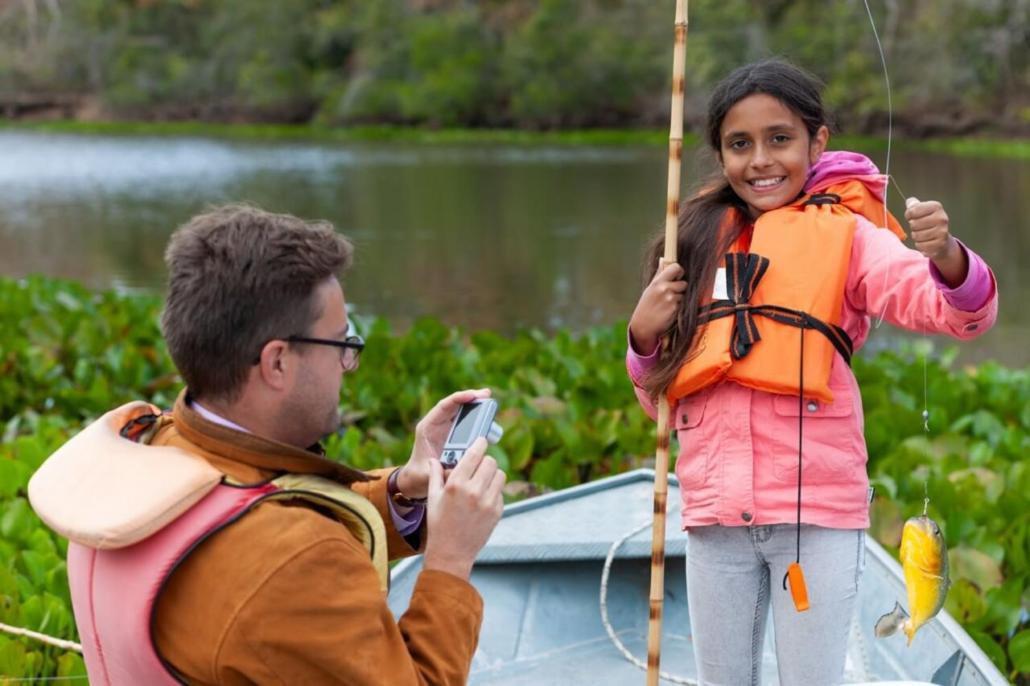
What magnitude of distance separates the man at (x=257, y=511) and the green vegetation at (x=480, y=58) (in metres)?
30.4

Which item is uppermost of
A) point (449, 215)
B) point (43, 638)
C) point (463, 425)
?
point (463, 425)

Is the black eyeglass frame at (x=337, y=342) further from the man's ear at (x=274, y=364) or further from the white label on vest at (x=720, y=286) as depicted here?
the white label on vest at (x=720, y=286)

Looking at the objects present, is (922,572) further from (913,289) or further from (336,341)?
(336,341)

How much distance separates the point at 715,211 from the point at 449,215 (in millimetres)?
18145

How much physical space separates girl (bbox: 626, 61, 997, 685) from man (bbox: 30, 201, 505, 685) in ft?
1.89

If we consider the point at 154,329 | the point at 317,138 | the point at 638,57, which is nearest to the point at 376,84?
the point at 317,138

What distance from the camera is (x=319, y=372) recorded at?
1938 mm

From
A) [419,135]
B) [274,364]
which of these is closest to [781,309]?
[274,364]

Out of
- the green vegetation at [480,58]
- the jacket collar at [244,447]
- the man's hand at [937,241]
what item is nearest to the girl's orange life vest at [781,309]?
the man's hand at [937,241]

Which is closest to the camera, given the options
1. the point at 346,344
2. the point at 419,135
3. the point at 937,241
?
the point at 346,344

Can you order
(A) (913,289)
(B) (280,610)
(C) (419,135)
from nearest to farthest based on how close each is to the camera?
1. (B) (280,610)
2. (A) (913,289)
3. (C) (419,135)

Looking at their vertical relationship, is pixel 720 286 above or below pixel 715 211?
below

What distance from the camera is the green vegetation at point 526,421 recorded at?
387cm

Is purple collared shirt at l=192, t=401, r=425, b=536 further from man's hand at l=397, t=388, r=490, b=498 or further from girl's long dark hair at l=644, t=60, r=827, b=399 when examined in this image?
girl's long dark hair at l=644, t=60, r=827, b=399
